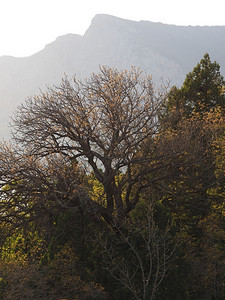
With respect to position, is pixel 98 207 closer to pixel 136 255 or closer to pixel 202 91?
pixel 136 255

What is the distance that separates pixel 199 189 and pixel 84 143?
7382mm

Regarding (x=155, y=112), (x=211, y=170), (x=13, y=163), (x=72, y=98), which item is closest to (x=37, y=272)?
(x=13, y=163)

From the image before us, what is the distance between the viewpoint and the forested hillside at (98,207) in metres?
12.2

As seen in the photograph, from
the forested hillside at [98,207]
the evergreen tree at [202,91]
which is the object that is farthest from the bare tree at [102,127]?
the evergreen tree at [202,91]

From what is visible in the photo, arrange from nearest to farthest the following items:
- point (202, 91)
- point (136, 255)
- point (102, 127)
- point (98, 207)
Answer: point (136, 255) < point (98, 207) < point (102, 127) < point (202, 91)

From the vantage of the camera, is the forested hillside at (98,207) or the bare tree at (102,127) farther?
the bare tree at (102,127)

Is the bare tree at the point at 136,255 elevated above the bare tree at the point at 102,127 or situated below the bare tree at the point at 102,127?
below

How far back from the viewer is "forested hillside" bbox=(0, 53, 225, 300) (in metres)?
12.2

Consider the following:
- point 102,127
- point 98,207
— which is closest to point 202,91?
point 102,127

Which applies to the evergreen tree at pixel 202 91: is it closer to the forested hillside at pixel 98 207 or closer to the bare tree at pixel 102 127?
the forested hillside at pixel 98 207

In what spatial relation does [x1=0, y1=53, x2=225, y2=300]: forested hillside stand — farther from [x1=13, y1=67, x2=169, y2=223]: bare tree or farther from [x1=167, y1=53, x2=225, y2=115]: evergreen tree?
[x1=167, y1=53, x2=225, y2=115]: evergreen tree

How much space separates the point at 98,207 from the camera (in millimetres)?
13258

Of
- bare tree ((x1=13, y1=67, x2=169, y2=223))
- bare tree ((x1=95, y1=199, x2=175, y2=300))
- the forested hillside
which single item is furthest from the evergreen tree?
bare tree ((x1=95, y1=199, x2=175, y2=300))

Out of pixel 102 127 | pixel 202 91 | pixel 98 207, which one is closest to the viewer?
pixel 98 207
